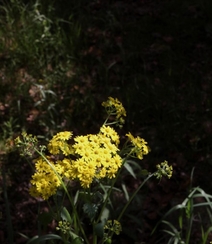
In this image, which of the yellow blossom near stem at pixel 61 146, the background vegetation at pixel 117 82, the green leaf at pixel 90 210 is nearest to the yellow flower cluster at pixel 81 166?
the yellow blossom near stem at pixel 61 146

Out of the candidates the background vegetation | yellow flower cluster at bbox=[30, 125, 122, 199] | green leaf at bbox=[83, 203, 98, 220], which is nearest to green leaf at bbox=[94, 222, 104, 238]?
green leaf at bbox=[83, 203, 98, 220]

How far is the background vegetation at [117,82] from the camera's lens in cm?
319

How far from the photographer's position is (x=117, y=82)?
12.7 ft

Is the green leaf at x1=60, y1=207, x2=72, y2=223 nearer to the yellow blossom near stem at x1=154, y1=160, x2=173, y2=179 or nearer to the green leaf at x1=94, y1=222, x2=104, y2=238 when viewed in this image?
the green leaf at x1=94, y1=222, x2=104, y2=238

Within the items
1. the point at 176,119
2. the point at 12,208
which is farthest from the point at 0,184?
the point at 176,119

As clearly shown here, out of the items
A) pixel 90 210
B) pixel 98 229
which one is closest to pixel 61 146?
pixel 90 210

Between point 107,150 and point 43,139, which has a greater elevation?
point 107,150

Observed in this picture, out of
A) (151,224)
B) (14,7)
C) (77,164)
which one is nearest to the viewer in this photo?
(77,164)

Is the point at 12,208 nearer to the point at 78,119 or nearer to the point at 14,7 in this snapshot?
the point at 78,119

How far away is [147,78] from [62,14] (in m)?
1.06

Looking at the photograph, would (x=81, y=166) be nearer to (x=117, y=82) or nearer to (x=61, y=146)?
(x=61, y=146)

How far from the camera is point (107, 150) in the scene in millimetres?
1896

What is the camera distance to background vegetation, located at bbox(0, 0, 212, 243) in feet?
10.5

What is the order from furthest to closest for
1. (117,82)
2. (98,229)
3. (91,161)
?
(117,82), (98,229), (91,161)
